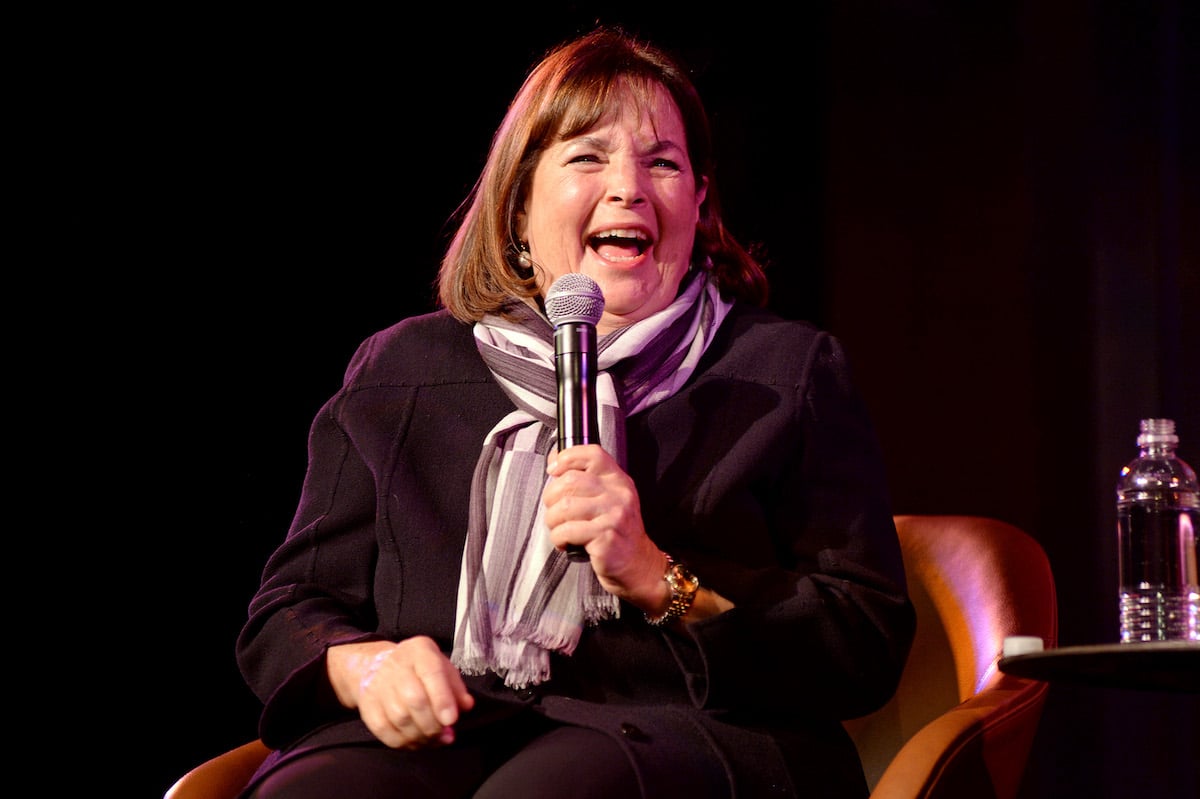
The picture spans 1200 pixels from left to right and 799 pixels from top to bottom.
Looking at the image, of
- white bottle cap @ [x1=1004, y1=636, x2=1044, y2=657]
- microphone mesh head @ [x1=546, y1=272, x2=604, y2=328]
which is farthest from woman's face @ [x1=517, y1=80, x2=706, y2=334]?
white bottle cap @ [x1=1004, y1=636, x2=1044, y2=657]

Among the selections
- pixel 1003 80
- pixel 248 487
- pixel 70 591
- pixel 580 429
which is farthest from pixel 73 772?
pixel 1003 80

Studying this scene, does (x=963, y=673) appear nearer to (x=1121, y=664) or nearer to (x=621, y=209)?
(x=1121, y=664)

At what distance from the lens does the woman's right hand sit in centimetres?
125

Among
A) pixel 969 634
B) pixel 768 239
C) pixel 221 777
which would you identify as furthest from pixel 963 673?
pixel 768 239

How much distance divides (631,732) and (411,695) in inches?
9.2

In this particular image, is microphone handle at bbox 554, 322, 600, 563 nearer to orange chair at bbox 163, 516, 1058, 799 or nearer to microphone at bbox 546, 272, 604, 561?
microphone at bbox 546, 272, 604, 561

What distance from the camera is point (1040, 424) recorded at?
2.80m

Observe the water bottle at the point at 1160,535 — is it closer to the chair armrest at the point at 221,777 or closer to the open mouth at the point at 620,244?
the open mouth at the point at 620,244

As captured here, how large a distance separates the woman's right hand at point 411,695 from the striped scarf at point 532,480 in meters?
0.13

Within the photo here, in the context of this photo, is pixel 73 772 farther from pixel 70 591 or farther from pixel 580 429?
pixel 580 429

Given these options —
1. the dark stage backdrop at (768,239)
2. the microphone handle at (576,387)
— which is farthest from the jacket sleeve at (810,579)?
the dark stage backdrop at (768,239)

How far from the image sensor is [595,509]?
126 centimetres

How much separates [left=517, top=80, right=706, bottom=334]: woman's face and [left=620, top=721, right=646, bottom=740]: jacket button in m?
0.59

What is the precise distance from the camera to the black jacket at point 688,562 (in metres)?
1.39
